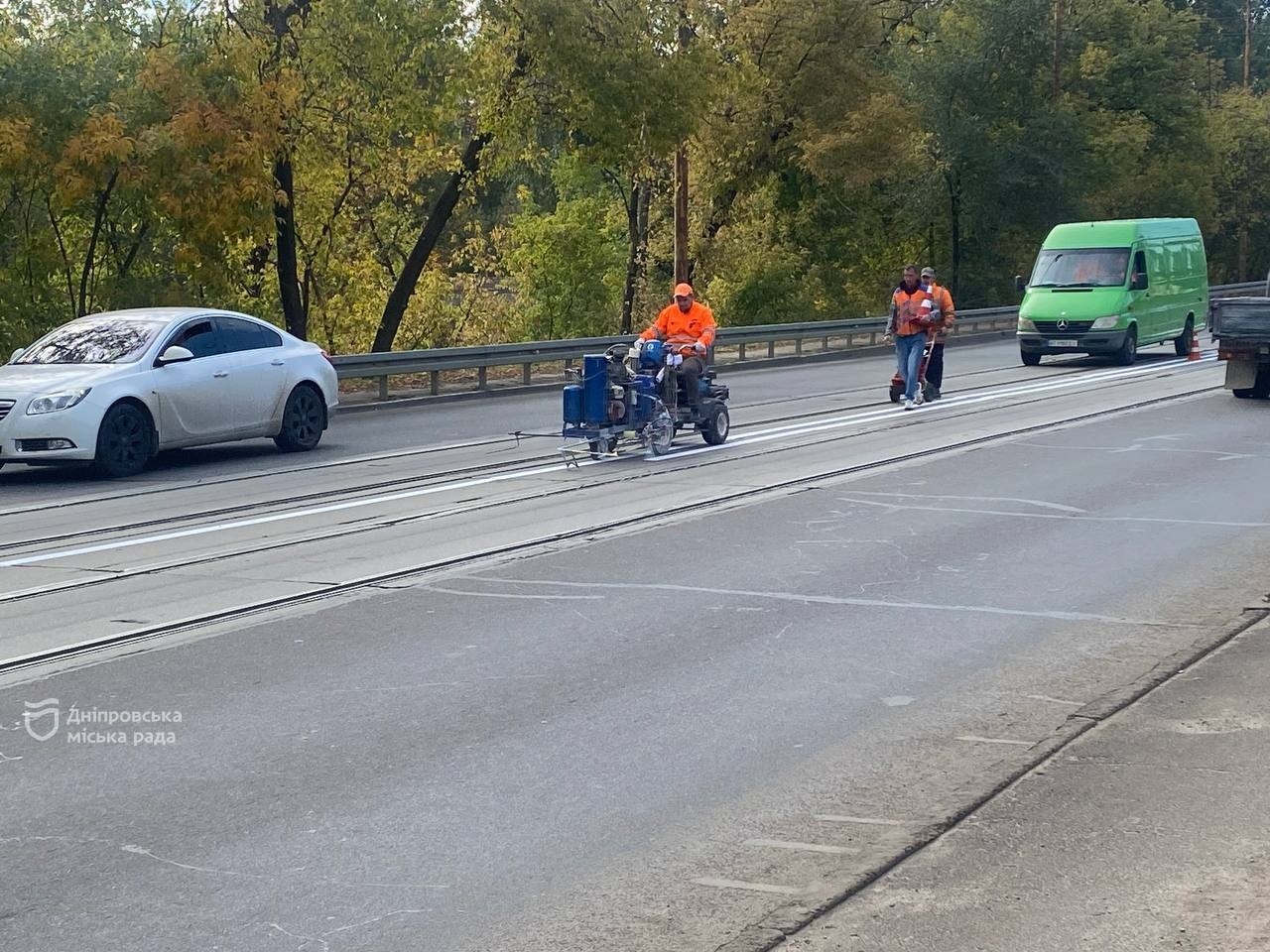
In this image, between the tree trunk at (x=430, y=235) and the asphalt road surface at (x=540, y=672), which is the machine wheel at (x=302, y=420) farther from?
the tree trunk at (x=430, y=235)

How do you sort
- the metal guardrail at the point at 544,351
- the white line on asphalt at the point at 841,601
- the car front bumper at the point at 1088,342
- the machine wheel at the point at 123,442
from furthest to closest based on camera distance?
1. the car front bumper at the point at 1088,342
2. the metal guardrail at the point at 544,351
3. the machine wheel at the point at 123,442
4. the white line on asphalt at the point at 841,601

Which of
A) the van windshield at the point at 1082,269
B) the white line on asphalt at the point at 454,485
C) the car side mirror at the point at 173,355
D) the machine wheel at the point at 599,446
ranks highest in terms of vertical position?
the van windshield at the point at 1082,269

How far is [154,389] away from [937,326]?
32.7ft

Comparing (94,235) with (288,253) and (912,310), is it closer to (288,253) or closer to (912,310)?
(288,253)

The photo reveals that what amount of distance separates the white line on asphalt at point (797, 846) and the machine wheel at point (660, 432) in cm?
1062

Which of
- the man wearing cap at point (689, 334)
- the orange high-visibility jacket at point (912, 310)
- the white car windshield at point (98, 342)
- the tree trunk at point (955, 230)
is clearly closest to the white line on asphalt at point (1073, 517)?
the man wearing cap at point (689, 334)

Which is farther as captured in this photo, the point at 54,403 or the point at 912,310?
the point at 912,310

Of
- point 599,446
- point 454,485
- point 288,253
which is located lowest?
point 454,485

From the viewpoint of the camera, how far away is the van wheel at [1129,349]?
28422 mm

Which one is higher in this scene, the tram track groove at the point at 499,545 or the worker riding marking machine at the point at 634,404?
the worker riding marking machine at the point at 634,404

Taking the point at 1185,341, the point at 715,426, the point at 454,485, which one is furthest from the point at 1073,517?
the point at 1185,341

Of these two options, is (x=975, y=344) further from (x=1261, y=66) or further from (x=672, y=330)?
(x=1261, y=66)

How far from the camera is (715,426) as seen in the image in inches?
664

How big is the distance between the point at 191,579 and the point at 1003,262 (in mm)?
43640
